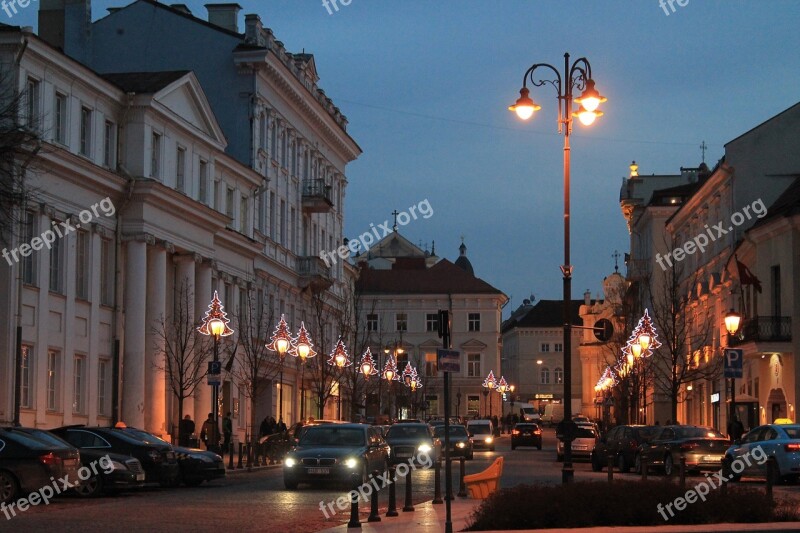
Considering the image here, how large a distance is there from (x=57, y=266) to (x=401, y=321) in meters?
84.0

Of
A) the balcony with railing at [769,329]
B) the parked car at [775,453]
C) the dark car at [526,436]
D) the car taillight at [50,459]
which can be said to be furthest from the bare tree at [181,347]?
the dark car at [526,436]

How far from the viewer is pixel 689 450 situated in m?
35.1

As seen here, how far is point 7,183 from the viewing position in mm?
27078

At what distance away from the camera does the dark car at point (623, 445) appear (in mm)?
40406

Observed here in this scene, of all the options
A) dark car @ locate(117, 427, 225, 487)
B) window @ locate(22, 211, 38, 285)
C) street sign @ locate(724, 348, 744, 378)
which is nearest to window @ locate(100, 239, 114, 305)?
window @ locate(22, 211, 38, 285)

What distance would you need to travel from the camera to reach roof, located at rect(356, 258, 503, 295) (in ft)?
410

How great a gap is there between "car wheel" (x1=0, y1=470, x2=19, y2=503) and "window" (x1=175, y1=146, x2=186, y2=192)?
92.9 feet

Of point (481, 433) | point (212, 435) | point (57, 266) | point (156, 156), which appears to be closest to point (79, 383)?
point (57, 266)

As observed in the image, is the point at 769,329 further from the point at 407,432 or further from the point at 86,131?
the point at 86,131

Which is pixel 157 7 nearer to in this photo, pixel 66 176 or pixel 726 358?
pixel 66 176

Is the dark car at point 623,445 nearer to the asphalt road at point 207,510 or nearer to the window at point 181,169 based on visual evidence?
the asphalt road at point 207,510

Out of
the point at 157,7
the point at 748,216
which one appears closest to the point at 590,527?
the point at 748,216

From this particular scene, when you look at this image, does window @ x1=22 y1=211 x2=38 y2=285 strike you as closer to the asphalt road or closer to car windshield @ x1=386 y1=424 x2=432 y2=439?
the asphalt road

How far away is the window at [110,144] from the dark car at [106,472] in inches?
761
